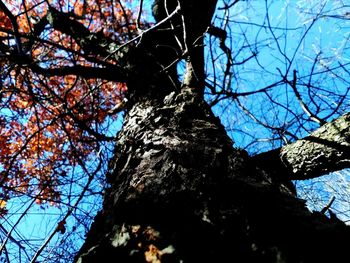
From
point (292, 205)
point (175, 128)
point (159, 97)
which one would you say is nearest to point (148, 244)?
point (292, 205)

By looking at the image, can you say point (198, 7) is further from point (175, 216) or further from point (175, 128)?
point (175, 216)

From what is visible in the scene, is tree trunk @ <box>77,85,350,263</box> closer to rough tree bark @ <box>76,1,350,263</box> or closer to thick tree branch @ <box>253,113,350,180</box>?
rough tree bark @ <box>76,1,350,263</box>

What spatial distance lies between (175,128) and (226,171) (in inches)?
26.7

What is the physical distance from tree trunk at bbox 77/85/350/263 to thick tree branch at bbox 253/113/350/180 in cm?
48

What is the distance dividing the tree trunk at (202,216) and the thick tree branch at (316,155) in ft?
1.58

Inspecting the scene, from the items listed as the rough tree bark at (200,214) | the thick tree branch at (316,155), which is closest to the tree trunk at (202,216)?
the rough tree bark at (200,214)

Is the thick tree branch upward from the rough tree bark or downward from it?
upward

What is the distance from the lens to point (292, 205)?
0.90 m

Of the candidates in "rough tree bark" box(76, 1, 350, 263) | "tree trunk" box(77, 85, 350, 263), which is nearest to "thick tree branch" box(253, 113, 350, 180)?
"rough tree bark" box(76, 1, 350, 263)

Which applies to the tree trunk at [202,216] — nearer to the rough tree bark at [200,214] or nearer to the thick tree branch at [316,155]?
the rough tree bark at [200,214]

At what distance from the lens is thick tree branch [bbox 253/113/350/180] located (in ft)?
5.40

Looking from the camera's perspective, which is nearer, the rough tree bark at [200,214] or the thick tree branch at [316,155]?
the rough tree bark at [200,214]

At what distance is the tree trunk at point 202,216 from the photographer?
704 mm

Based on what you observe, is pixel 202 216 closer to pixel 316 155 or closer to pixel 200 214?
pixel 200 214
